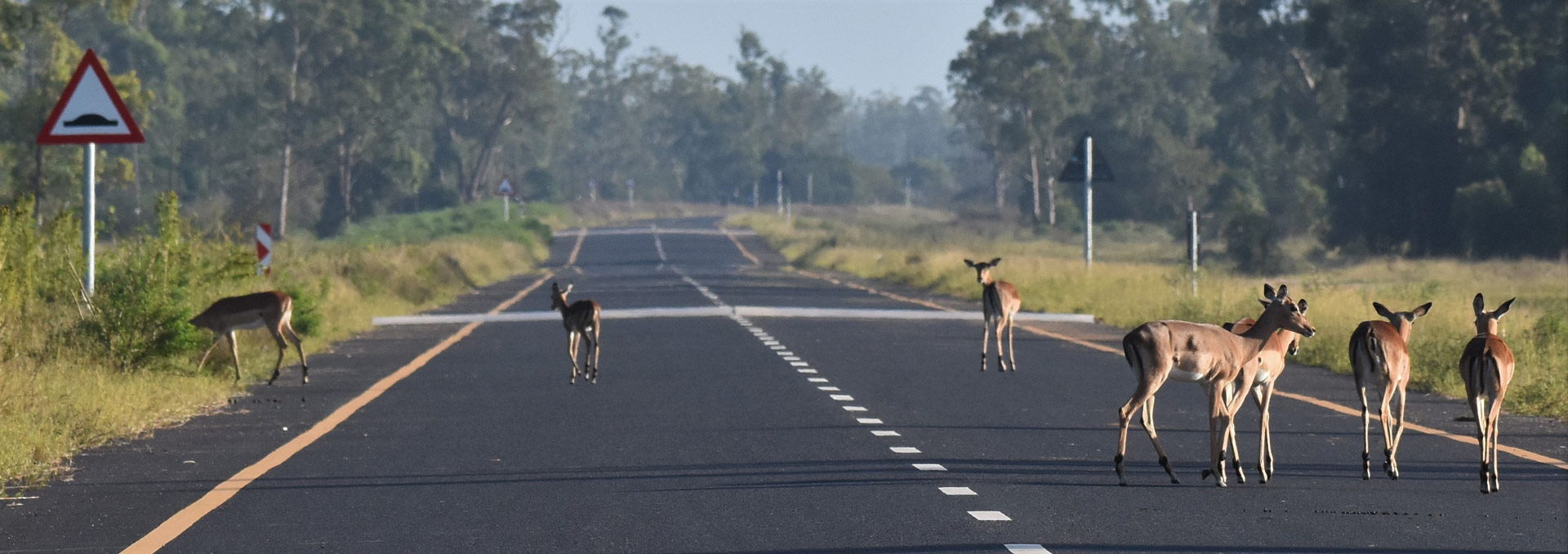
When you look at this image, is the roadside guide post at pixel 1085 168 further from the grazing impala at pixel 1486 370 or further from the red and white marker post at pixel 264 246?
the grazing impala at pixel 1486 370

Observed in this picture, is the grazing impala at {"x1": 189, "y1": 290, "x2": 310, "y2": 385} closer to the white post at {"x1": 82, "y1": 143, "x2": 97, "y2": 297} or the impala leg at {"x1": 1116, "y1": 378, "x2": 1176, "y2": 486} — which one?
the white post at {"x1": 82, "y1": 143, "x2": 97, "y2": 297}

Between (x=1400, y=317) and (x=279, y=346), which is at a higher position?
(x=1400, y=317)

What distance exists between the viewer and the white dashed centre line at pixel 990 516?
968cm

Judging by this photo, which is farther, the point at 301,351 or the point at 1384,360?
the point at 301,351

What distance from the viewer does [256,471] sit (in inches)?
466

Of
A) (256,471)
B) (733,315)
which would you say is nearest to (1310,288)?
(733,315)

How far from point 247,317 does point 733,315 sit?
13615 mm

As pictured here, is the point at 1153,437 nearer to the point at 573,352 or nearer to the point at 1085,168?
the point at 573,352

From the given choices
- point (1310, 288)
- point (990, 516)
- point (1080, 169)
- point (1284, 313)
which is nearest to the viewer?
point (990, 516)

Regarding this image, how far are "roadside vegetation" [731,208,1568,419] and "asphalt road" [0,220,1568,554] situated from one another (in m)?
1.12

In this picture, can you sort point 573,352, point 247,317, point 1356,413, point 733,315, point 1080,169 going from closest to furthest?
point 1356,413, point 247,317, point 573,352, point 733,315, point 1080,169

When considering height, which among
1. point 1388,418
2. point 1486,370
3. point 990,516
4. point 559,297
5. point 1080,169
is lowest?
point 990,516

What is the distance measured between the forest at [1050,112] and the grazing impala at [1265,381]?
33303 mm

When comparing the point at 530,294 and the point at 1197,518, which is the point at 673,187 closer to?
the point at 530,294
